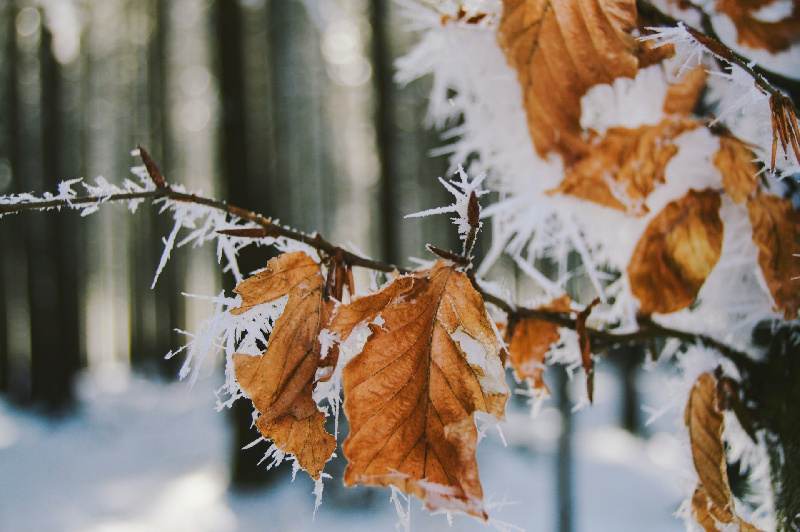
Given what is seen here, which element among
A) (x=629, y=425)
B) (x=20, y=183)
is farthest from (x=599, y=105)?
(x=20, y=183)

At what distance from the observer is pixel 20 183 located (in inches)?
333

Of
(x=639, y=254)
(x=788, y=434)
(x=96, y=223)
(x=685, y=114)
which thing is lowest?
(x=788, y=434)

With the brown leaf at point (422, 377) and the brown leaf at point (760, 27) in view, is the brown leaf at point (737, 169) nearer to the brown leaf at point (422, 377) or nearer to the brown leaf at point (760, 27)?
the brown leaf at point (760, 27)

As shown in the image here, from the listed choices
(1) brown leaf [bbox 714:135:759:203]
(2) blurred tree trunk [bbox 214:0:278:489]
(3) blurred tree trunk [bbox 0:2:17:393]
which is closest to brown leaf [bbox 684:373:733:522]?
(1) brown leaf [bbox 714:135:759:203]

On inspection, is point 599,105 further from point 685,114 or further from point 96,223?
point 96,223

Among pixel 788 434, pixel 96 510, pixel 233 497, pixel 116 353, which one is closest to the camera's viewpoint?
pixel 788 434

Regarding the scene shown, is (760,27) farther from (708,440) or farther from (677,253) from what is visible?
(708,440)

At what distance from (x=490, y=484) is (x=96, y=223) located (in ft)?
30.9

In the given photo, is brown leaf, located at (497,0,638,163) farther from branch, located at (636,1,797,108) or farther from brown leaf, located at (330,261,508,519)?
brown leaf, located at (330,261,508,519)

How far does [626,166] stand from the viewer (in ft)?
1.79

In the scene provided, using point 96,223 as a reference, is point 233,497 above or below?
below

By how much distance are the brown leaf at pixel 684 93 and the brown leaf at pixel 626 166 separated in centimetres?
2

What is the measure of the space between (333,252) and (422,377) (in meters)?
0.13

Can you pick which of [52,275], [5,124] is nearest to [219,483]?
[52,275]
